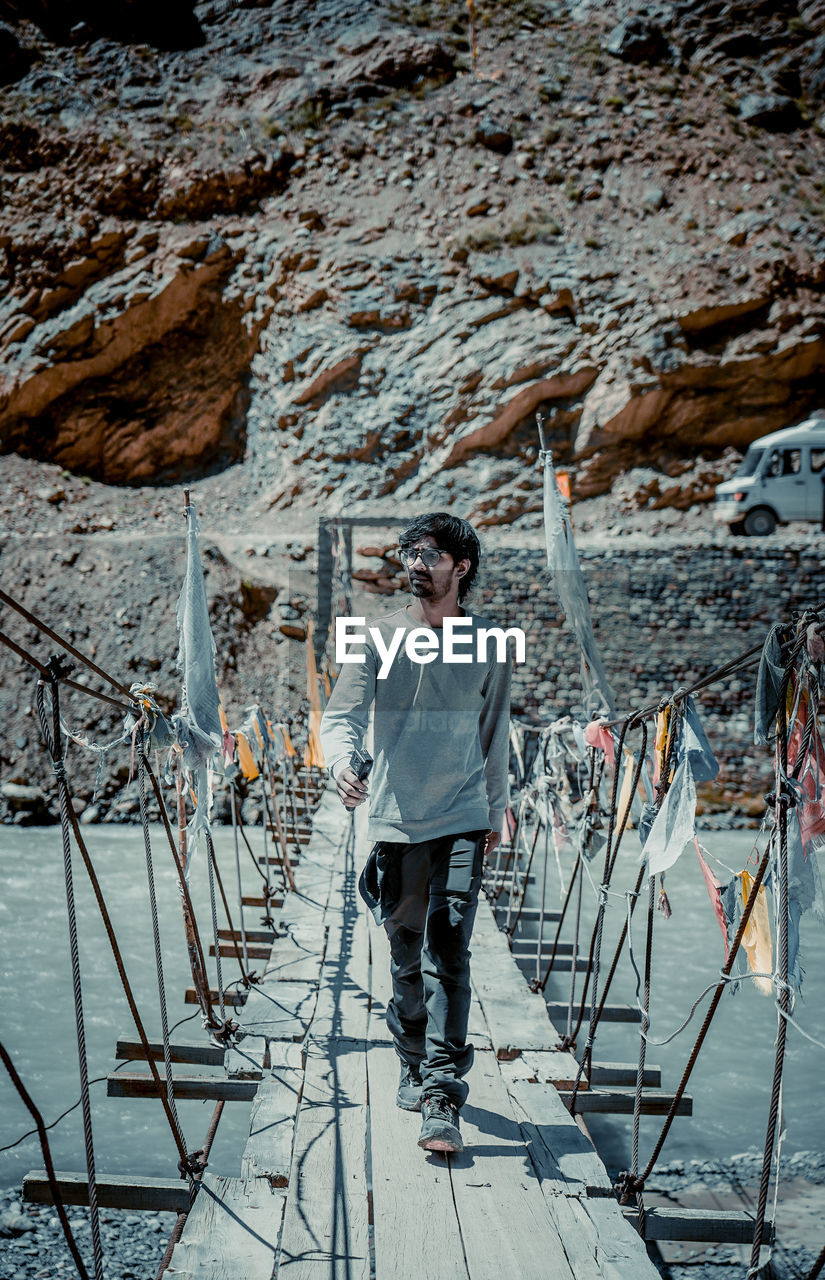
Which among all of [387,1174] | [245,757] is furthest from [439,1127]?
[245,757]

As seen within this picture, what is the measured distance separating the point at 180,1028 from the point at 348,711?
3.80 m

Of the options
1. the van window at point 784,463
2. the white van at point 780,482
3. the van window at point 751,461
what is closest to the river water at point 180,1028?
the white van at point 780,482

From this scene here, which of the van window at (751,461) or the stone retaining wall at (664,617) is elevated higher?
the van window at (751,461)

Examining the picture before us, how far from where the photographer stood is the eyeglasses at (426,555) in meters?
2.09

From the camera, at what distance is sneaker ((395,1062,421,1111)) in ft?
7.09

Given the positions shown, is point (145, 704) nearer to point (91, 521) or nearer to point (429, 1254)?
point (429, 1254)

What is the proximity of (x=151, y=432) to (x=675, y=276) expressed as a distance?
508 inches

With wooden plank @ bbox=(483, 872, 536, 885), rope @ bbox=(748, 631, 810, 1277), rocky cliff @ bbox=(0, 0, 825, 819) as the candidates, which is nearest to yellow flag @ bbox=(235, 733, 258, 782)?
wooden plank @ bbox=(483, 872, 536, 885)

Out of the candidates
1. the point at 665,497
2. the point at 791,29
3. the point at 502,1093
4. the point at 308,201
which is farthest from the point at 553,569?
the point at 791,29

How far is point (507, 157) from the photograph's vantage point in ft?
77.4

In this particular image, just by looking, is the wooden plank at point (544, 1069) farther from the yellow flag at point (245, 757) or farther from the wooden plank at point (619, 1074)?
the yellow flag at point (245, 757)

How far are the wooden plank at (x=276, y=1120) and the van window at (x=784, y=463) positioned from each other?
1487 centimetres

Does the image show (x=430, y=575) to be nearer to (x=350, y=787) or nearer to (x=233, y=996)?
(x=350, y=787)

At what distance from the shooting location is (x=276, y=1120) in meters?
2.12
